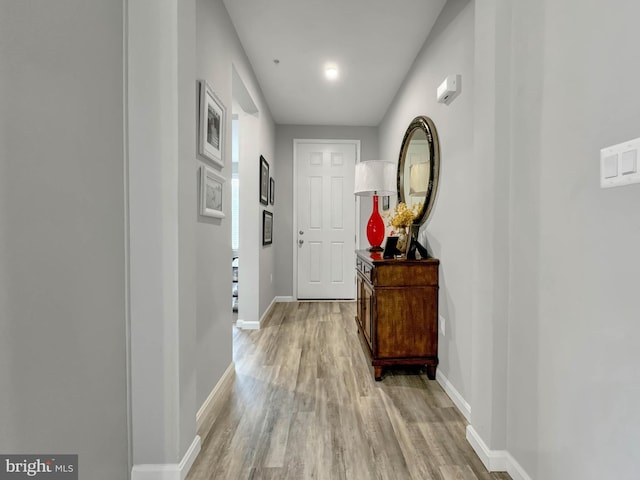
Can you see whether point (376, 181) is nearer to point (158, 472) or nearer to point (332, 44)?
point (332, 44)

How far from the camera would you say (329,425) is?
5.74 ft

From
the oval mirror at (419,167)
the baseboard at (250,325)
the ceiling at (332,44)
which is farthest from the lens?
the baseboard at (250,325)

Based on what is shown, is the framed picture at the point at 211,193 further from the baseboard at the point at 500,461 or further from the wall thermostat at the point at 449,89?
the baseboard at the point at 500,461

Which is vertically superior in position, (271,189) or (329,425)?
(271,189)

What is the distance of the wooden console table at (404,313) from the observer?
229cm

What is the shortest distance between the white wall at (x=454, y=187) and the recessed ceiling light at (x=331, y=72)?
0.86m

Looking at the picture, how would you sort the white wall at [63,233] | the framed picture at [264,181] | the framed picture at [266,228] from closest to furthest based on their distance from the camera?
the white wall at [63,233], the framed picture at [264,181], the framed picture at [266,228]

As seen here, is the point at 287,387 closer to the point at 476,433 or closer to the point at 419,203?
the point at 476,433

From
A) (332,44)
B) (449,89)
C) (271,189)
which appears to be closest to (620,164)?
(449,89)

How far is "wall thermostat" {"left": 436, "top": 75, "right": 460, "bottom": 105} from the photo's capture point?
2.02 metres

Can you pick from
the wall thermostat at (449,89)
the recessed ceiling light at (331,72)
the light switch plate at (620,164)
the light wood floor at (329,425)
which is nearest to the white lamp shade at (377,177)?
the wall thermostat at (449,89)

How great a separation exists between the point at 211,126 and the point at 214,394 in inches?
64.8

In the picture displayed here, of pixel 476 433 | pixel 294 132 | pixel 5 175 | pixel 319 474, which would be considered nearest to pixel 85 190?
pixel 5 175

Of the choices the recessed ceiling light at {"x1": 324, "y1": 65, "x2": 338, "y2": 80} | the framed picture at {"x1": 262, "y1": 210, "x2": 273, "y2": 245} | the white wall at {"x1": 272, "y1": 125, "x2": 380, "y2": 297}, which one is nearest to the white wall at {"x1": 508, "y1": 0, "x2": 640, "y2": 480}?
the recessed ceiling light at {"x1": 324, "y1": 65, "x2": 338, "y2": 80}
